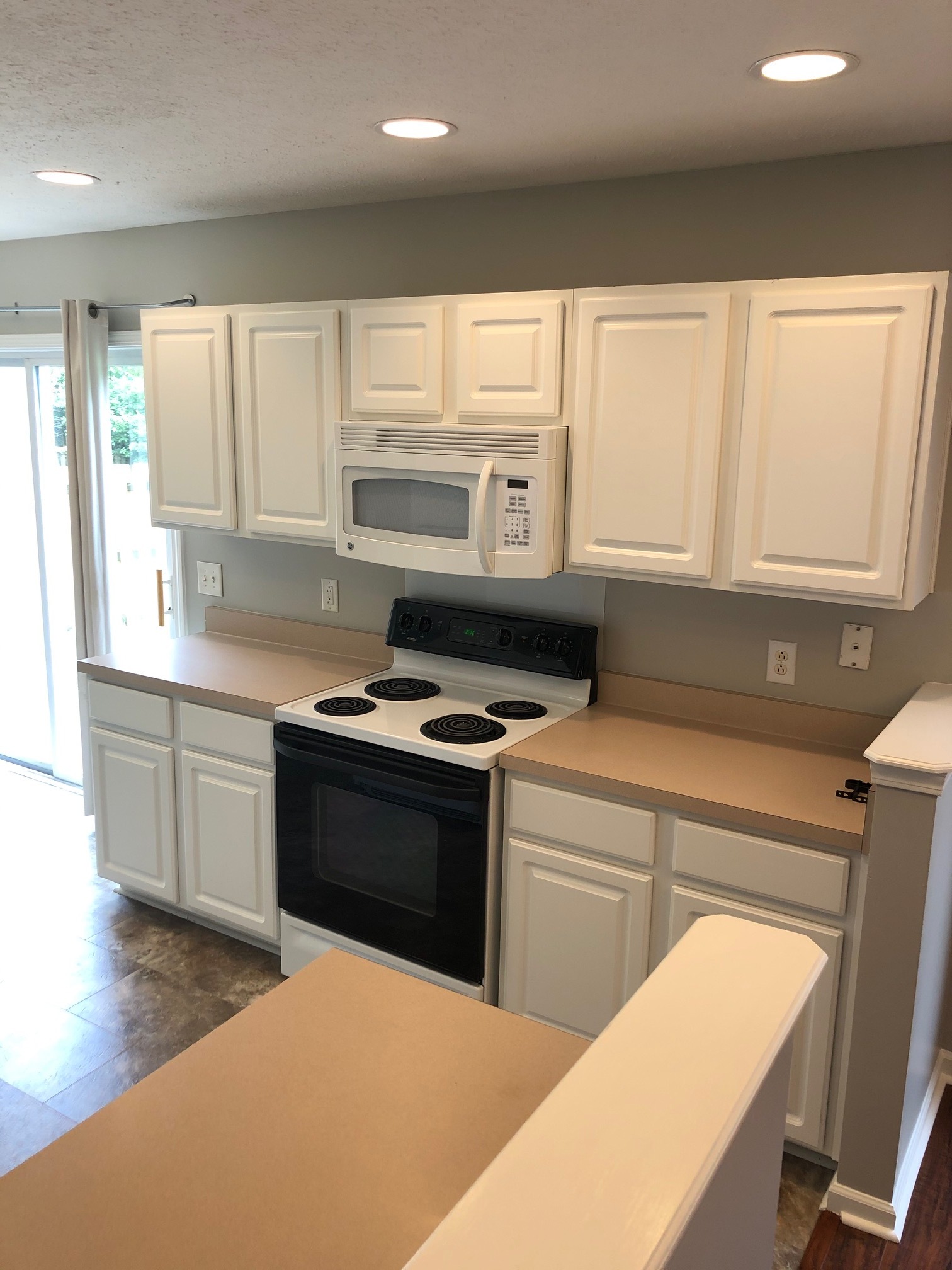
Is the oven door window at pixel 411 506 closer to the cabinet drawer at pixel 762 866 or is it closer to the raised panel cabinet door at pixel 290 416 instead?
the raised panel cabinet door at pixel 290 416

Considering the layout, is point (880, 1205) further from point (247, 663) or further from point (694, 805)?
point (247, 663)

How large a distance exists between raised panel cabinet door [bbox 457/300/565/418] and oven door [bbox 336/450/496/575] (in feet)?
0.56

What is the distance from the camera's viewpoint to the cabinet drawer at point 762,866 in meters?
2.12

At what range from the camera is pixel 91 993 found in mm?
3006

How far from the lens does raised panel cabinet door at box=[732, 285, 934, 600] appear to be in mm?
2096

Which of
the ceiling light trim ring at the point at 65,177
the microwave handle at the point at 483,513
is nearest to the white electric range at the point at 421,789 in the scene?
the microwave handle at the point at 483,513

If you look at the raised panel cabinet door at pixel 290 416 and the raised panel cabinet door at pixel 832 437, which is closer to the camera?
the raised panel cabinet door at pixel 832 437

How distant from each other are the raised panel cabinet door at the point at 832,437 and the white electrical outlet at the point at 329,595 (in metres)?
1.61

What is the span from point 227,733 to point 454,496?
41.0 inches

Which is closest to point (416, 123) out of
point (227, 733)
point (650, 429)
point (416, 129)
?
point (416, 129)

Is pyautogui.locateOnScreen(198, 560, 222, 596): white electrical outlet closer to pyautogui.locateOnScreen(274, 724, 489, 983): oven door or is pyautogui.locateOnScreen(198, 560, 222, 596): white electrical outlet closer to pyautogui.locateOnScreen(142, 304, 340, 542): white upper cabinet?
pyautogui.locateOnScreen(142, 304, 340, 542): white upper cabinet

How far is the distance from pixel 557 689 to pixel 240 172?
1.75 meters

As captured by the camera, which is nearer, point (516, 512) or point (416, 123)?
point (416, 123)

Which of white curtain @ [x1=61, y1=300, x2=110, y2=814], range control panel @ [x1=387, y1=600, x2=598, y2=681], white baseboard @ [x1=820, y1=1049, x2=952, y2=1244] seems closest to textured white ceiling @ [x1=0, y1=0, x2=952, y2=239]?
white curtain @ [x1=61, y1=300, x2=110, y2=814]
